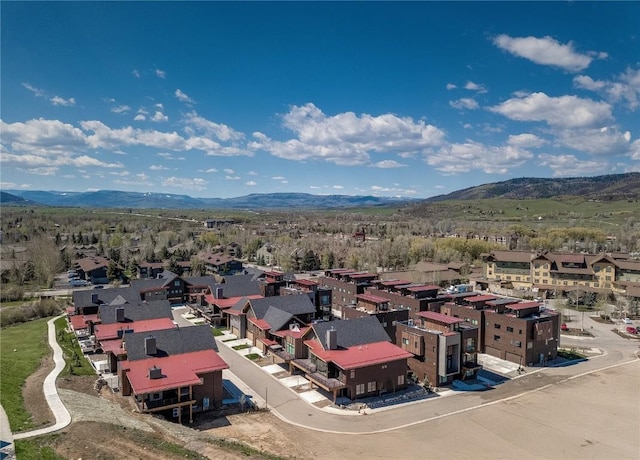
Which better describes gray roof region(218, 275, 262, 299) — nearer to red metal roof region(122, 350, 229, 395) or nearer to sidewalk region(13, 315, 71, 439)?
sidewalk region(13, 315, 71, 439)

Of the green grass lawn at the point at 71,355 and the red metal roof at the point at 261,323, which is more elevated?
the red metal roof at the point at 261,323

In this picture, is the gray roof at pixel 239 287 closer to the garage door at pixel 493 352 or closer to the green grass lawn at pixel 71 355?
the green grass lawn at pixel 71 355

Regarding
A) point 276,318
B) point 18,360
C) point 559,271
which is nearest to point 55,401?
point 18,360

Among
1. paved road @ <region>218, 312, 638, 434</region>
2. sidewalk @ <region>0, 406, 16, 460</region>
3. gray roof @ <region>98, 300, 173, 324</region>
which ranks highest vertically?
gray roof @ <region>98, 300, 173, 324</region>

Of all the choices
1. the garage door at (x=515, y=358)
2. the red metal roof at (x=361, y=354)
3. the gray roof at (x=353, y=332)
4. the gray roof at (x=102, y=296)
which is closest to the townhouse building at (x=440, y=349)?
the red metal roof at (x=361, y=354)

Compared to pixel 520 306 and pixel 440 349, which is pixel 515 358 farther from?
pixel 440 349

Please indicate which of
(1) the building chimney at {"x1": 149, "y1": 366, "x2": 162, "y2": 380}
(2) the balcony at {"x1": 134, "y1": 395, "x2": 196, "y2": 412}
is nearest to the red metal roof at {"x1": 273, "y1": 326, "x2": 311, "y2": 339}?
(2) the balcony at {"x1": 134, "y1": 395, "x2": 196, "y2": 412}

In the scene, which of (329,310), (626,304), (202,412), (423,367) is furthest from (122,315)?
(626,304)
